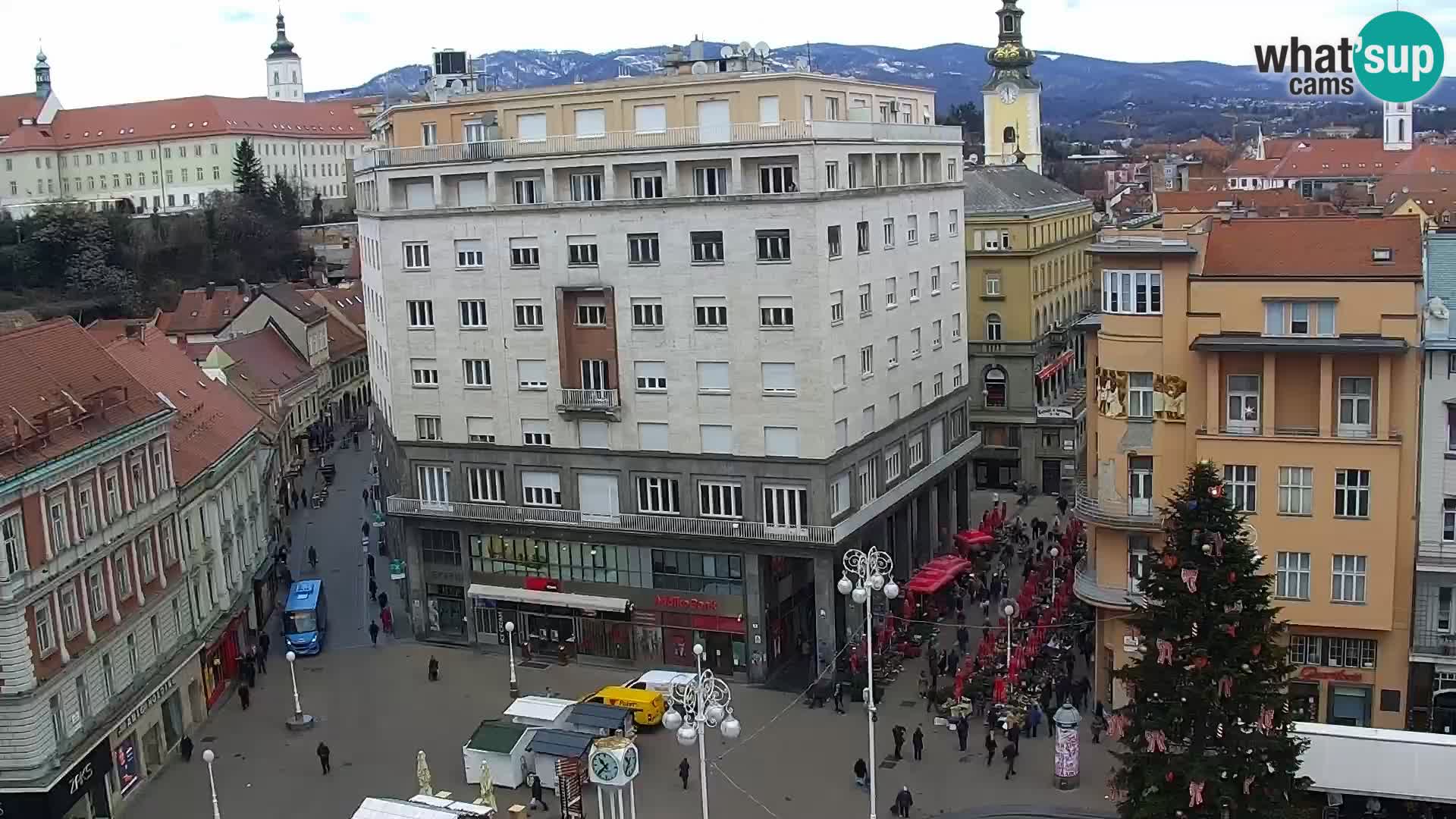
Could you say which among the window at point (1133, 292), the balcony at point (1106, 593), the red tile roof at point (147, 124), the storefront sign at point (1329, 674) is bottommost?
the storefront sign at point (1329, 674)

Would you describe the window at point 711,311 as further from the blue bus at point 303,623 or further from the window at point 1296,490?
the blue bus at point 303,623

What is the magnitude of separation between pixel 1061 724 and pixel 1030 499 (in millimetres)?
37486

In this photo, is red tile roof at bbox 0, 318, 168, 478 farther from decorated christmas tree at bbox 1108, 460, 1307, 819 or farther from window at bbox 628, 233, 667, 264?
decorated christmas tree at bbox 1108, 460, 1307, 819

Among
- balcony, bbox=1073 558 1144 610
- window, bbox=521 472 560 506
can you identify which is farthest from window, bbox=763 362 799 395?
balcony, bbox=1073 558 1144 610

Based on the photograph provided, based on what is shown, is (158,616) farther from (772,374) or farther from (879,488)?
(879,488)

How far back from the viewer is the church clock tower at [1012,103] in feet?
390

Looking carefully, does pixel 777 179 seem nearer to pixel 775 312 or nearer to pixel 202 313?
pixel 775 312

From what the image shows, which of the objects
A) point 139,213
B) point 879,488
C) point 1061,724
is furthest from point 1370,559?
point 139,213

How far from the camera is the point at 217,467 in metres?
54.8

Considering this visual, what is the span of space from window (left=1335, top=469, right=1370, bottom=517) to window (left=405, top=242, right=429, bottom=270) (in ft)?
106

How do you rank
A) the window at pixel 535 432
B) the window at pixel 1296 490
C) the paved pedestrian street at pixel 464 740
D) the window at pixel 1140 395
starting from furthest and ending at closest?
the window at pixel 535 432 < the window at pixel 1140 395 < the paved pedestrian street at pixel 464 740 < the window at pixel 1296 490

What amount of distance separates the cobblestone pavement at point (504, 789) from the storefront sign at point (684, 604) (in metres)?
2.93

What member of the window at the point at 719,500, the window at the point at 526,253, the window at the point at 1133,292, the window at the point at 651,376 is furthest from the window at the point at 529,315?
the window at the point at 1133,292

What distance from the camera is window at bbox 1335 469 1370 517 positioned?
40438mm
